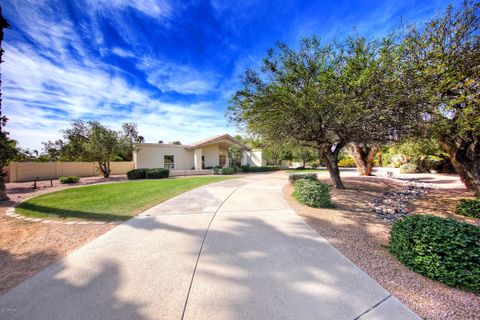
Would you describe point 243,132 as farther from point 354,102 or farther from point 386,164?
point 386,164

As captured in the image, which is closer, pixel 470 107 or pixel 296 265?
pixel 296 265

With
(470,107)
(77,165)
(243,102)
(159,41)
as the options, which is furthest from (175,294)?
(77,165)

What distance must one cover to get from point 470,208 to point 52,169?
2935 cm

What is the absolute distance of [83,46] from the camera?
23.4ft

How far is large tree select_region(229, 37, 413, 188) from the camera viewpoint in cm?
546

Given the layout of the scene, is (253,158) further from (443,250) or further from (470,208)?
(443,250)

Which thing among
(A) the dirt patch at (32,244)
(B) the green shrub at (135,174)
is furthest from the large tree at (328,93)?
(B) the green shrub at (135,174)

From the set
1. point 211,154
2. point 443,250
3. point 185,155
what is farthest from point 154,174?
point 443,250

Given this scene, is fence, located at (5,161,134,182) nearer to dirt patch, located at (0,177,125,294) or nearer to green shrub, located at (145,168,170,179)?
green shrub, located at (145,168,170,179)

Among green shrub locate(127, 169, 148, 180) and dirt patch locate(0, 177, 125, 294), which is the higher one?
green shrub locate(127, 169, 148, 180)

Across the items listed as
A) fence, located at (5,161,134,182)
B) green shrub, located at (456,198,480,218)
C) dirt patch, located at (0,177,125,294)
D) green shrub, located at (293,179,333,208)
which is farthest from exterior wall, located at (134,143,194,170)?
green shrub, located at (456,198,480,218)

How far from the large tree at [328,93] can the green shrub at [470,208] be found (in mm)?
3053

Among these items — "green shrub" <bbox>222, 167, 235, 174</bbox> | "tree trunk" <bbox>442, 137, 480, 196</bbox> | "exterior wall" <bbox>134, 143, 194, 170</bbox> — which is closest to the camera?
"tree trunk" <bbox>442, 137, 480, 196</bbox>

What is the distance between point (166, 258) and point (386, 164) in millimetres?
33238
